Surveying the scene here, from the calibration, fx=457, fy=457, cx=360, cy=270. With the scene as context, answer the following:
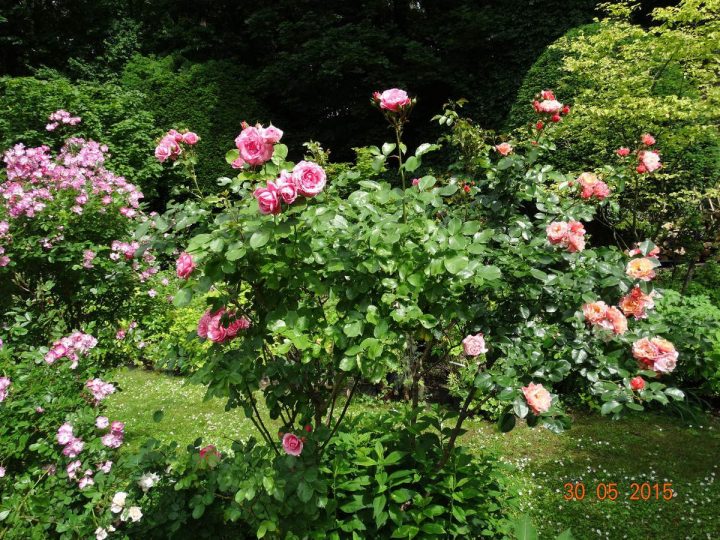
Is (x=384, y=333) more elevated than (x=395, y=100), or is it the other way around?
(x=395, y=100)

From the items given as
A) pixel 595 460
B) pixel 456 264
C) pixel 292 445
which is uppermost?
pixel 456 264

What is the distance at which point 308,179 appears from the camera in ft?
4.31

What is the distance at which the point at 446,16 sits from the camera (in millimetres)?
10805

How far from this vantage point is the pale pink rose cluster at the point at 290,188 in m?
1.28

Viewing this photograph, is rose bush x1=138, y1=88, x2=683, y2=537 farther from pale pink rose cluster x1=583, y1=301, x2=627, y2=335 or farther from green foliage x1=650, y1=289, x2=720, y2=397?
green foliage x1=650, y1=289, x2=720, y2=397

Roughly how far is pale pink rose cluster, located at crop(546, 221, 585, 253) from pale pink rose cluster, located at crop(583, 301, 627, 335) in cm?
23

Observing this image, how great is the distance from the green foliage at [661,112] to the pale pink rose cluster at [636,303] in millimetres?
3772

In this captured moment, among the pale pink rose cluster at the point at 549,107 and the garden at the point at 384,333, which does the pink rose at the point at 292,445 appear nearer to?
the garden at the point at 384,333

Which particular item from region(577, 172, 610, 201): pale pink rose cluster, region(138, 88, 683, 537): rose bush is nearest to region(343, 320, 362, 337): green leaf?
region(138, 88, 683, 537): rose bush

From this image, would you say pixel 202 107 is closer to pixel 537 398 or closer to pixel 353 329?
pixel 353 329

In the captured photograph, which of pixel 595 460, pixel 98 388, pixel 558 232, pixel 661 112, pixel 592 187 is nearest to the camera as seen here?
pixel 558 232

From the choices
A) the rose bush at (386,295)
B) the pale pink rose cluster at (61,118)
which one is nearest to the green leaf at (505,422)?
the rose bush at (386,295)

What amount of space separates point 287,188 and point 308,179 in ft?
0.24
